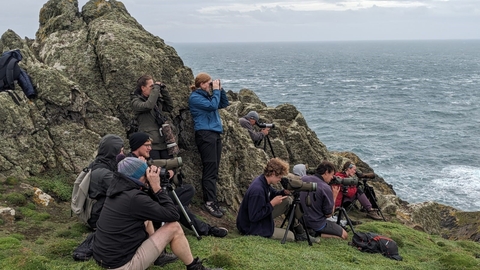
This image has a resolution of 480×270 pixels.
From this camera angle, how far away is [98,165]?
1053cm

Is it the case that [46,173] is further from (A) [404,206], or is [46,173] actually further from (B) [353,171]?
(A) [404,206]

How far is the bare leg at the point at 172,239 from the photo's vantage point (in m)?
8.55

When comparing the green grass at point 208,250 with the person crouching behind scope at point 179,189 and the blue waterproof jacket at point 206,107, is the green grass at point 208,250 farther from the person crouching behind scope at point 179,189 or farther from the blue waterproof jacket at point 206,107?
the blue waterproof jacket at point 206,107

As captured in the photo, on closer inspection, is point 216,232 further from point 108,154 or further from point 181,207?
point 108,154

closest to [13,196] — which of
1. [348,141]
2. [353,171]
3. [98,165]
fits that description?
[98,165]

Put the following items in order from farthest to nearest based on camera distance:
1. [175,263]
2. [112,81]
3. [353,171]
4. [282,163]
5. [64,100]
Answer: [353,171] → [112,81] → [64,100] → [282,163] → [175,263]

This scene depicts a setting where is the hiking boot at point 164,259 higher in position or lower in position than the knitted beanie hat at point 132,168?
lower

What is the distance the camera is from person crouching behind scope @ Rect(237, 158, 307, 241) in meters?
11.9

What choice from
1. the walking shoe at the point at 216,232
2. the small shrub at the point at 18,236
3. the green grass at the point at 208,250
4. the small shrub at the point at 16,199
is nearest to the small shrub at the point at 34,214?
the green grass at the point at 208,250

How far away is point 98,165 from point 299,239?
21.1ft

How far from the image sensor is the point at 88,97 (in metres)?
15.4

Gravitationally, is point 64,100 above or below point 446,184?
above

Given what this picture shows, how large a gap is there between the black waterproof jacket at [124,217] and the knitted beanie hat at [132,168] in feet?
0.35

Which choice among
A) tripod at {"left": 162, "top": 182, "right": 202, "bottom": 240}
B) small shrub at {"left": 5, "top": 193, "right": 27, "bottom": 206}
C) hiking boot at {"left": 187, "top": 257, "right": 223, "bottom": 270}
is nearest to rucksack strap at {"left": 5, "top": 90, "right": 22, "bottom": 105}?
small shrub at {"left": 5, "top": 193, "right": 27, "bottom": 206}
